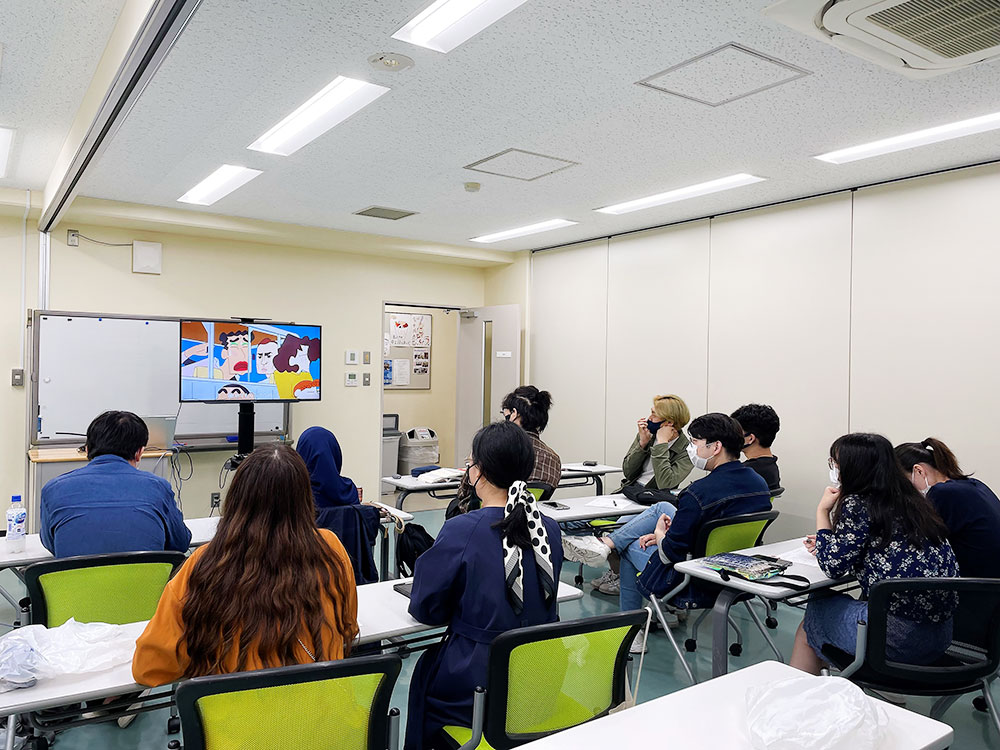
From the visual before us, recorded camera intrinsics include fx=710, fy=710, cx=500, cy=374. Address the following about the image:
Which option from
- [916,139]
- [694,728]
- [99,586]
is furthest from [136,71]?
[916,139]

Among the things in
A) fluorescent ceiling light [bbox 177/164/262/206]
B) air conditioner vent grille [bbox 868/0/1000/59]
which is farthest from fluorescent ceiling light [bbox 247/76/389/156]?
air conditioner vent grille [bbox 868/0/1000/59]

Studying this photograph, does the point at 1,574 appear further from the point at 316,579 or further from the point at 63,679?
the point at 316,579

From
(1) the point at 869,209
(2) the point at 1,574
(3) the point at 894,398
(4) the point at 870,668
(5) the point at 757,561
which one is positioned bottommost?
(2) the point at 1,574

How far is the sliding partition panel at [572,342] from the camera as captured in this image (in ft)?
22.0

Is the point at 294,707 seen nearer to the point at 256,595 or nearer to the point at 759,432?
the point at 256,595

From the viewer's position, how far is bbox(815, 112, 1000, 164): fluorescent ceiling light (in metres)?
3.54

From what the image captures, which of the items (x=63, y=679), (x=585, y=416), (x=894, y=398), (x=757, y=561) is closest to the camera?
(x=63, y=679)

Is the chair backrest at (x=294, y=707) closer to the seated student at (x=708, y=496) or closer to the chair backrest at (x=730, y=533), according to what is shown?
the seated student at (x=708, y=496)

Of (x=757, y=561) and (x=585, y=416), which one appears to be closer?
(x=757, y=561)

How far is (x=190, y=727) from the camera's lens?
1295mm

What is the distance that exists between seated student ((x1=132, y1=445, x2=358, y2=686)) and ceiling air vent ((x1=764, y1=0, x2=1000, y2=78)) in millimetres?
2127

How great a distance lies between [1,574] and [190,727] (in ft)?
14.9

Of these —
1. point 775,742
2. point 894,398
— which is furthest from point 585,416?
point 775,742

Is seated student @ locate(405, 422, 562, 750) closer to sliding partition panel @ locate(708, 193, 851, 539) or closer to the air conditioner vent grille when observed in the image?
the air conditioner vent grille
